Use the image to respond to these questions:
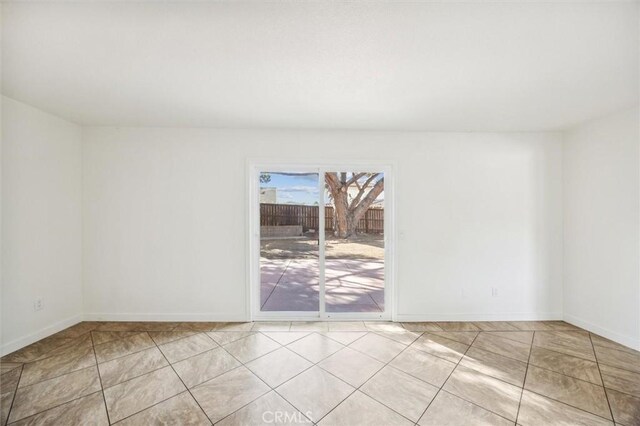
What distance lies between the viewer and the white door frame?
10.2ft

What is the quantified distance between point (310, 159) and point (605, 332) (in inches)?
153

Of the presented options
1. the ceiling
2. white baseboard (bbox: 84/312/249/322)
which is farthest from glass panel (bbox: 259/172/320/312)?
the ceiling

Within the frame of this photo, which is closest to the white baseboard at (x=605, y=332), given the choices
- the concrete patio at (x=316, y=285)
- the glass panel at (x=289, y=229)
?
the concrete patio at (x=316, y=285)

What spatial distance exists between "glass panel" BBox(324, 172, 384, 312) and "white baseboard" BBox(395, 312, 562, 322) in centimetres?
40

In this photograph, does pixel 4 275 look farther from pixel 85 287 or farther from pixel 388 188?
pixel 388 188

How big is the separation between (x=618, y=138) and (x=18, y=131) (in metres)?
6.20

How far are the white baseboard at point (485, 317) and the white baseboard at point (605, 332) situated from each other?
0.44 ft

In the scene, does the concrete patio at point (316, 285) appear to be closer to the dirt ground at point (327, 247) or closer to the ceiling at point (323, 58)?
the dirt ground at point (327, 247)

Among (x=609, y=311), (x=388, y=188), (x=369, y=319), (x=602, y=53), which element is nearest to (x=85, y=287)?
(x=369, y=319)

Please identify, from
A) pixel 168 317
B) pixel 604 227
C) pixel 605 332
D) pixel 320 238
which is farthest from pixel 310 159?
pixel 605 332

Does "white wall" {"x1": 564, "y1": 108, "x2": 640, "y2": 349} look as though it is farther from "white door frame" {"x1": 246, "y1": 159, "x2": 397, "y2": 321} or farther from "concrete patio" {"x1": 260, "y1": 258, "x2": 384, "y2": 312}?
"concrete patio" {"x1": 260, "y1": 258, "x2": 384, "y2": 312}

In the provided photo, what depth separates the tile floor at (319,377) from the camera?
1671 mm

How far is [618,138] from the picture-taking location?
2611mm

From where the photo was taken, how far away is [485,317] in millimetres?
3158
